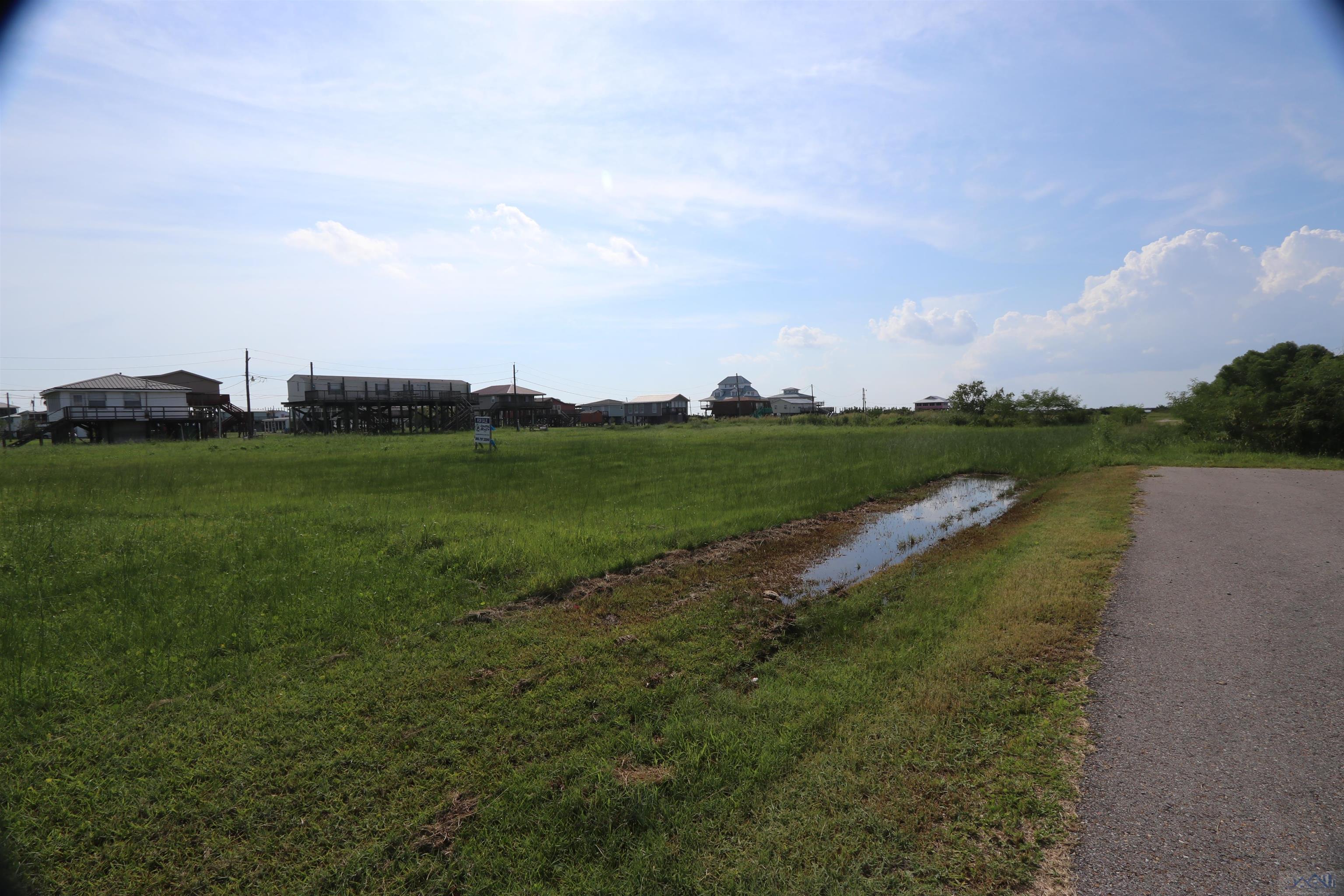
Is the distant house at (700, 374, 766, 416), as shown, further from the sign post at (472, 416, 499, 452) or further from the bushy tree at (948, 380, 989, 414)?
the sign post at (472, 416, 499, 452)

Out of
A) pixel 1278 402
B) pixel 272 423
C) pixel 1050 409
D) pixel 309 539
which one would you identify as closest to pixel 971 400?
pixel 1050 409

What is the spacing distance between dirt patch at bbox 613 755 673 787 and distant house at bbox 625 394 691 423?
9898 cm

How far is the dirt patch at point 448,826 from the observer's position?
3670 mm

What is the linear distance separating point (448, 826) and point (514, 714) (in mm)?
1239

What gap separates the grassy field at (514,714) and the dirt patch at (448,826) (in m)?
0.02

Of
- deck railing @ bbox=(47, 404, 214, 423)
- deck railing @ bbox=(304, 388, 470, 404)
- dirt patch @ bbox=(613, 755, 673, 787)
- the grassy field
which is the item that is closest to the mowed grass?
the grassy field

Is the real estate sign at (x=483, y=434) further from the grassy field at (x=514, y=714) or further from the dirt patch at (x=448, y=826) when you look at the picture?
the dirt patch at (x=448, y=826)

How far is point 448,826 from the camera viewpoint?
3.82 meters

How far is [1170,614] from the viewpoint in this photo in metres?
6.43

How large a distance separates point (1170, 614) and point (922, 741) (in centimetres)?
413

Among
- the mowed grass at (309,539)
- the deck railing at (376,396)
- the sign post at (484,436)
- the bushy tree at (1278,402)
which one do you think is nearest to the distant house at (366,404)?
the deck railing at (376,396)

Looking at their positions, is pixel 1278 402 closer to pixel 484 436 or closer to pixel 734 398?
pixel 484 436

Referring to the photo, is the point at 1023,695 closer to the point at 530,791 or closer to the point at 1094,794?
the point at 1094,794

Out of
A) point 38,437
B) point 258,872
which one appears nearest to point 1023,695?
point 258,872
